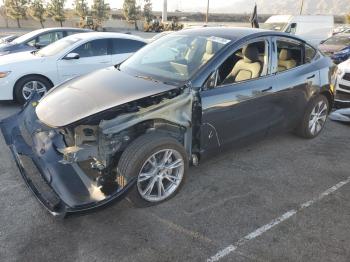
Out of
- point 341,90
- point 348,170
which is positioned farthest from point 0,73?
point 341,90

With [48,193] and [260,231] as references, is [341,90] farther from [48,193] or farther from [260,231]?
[48,193]

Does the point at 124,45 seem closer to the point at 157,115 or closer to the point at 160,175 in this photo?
the point at 157,115

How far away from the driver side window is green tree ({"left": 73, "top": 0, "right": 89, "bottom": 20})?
4680 cm

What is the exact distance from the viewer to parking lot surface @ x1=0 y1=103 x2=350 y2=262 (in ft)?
9.23

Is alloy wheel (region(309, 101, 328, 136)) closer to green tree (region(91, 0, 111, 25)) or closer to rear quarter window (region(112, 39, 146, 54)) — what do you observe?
rear quarter window (region(112, 39, 146, 54))

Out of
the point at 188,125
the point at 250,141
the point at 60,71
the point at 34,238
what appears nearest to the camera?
the point at 34,238

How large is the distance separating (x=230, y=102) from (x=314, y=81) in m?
1.77

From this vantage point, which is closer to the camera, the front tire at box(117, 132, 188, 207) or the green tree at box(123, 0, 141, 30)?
the front tire at box(117, 132, 188, 207)

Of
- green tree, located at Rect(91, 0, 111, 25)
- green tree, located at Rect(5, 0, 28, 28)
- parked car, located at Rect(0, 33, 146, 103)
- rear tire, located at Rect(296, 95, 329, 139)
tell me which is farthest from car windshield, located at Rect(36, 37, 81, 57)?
green tree, located at Rect(91, 0, 111, 25)

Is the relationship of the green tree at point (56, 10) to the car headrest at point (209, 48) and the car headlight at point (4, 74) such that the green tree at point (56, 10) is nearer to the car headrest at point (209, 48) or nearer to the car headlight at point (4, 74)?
the car headlight at point (4, 74)

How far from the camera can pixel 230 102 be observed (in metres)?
3.76

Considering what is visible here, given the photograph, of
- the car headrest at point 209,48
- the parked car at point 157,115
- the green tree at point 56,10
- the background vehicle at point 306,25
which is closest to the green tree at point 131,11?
the green tree at point 56,10

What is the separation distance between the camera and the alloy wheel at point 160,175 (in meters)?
3.28

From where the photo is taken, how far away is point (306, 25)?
15.7m
